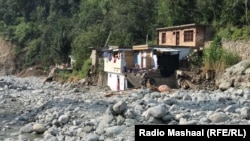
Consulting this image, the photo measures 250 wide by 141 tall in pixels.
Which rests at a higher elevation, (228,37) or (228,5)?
(228,5)

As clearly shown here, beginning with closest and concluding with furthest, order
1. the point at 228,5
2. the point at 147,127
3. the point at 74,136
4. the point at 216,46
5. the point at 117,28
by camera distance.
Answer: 1. the point at 147,127
2. the point at 74,136
3. the point at 216,46
4. the point at 228,5
5. the point at 117,28

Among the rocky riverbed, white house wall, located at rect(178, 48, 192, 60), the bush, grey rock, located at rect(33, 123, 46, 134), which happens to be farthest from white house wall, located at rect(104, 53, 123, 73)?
grey rock, located at rect(33, 123, 46, 134)

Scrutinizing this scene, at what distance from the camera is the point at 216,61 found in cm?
2864

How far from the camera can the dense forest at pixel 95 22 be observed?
116ft

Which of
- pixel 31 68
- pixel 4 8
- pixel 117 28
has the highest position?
pixel 4 8

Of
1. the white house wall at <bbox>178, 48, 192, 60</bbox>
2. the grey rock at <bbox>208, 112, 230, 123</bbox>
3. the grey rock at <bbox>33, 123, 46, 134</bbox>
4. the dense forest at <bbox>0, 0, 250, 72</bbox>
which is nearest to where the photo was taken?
the grey rock at <bbox>208, 112, 230, 123</bbox>

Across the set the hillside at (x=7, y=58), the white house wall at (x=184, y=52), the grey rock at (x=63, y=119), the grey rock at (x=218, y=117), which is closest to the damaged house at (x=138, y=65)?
the white house wall at (x=184, y=52)

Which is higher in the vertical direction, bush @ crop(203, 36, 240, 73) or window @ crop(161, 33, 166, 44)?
window @ crop(161, 33, 166, 44)

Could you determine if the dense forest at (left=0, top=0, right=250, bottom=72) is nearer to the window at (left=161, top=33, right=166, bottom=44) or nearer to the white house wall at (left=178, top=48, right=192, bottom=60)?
the window at (left=161, top=33, right=166, bottom=44)

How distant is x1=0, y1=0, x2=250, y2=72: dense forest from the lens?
116ft

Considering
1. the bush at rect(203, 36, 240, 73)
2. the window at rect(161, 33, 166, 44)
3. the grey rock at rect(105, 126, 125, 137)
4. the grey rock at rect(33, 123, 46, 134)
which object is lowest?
the grey rock at rect(33, 123, 46, 134)

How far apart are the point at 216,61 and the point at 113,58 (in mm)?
11863

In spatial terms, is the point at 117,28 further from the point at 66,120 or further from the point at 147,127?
the point at 147,127

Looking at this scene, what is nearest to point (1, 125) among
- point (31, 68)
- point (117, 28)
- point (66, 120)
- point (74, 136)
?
point (66, 120)
